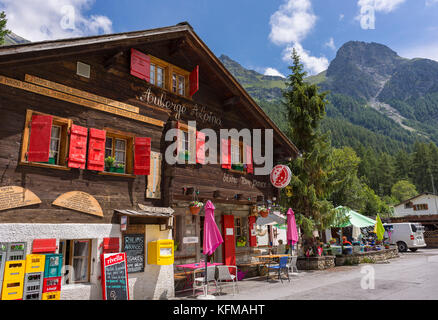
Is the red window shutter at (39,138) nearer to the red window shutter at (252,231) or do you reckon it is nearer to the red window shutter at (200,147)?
the red window shutter at (200,147)

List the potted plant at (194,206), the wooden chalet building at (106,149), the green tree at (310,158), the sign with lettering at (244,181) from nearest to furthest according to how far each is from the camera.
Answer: the wooden chalet building at (106,149), the potted plant at (194,206), the sign with lettering at (244,181), the green tree at (310,158)

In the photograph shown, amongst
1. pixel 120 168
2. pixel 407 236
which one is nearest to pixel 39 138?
pixel 120 168

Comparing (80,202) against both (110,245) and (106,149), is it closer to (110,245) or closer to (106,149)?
(110,245)

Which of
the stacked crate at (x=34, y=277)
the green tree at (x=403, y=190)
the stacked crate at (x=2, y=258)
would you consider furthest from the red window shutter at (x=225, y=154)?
the green tree at (x=403, y=190)

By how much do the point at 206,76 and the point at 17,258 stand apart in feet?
31.6

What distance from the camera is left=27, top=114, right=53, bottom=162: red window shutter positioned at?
8422 millimetres

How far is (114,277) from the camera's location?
937 centimetres

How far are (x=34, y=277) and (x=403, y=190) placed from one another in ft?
295

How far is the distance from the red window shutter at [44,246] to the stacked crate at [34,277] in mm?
170

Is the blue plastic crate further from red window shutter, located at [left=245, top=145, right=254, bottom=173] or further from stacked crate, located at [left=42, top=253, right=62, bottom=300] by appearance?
red window shutter, located at [left=245, top=145, right=254, bottom=173]

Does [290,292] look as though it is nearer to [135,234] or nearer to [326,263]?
[135,234]

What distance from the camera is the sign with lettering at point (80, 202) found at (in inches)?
351

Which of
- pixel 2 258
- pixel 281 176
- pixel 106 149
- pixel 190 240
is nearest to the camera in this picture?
pixel 2 258

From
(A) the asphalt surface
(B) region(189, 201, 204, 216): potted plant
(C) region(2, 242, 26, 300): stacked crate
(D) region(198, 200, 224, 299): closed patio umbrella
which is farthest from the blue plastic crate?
(B) region(189, 201, 204, 216): potted plant
